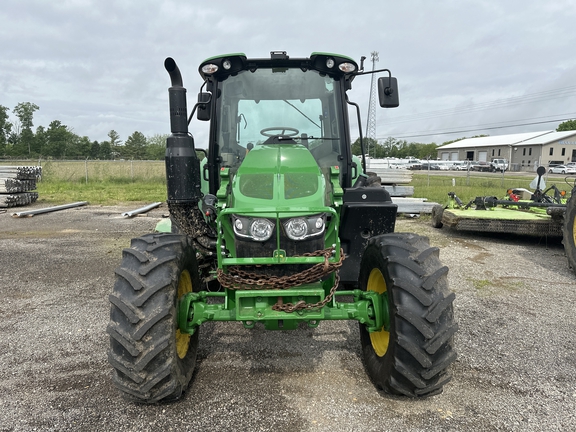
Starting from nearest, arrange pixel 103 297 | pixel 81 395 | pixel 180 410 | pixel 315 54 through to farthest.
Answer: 1. pixel 180 410
2. pixel 81 395
3. pixel 315 54
4. pixel 103 297

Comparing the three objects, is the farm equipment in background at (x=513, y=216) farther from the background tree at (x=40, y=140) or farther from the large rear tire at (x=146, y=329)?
the background tree at (x=40, y=140)

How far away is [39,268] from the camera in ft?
20.6

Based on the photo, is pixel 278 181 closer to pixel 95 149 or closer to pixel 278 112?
pixel 278 112

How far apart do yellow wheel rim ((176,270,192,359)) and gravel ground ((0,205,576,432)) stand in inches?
10.9

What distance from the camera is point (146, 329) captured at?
8.50 feet

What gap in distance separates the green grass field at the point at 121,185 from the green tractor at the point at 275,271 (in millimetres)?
11292

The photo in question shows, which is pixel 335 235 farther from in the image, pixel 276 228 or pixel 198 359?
pixel 198 359

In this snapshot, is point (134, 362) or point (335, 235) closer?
point (134, 362)

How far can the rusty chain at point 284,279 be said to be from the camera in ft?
9.21

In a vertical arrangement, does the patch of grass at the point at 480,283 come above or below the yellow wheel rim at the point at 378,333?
below

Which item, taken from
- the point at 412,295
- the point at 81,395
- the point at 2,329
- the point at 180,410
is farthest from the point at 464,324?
the point at 2,329

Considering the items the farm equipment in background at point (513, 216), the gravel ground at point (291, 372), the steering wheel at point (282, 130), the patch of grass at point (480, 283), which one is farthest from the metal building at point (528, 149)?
the steering wheel at point (282, 130)

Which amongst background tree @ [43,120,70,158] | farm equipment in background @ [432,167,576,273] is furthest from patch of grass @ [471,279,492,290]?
background tree @ [43,120,70,158]

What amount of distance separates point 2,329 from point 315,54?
4031mm
